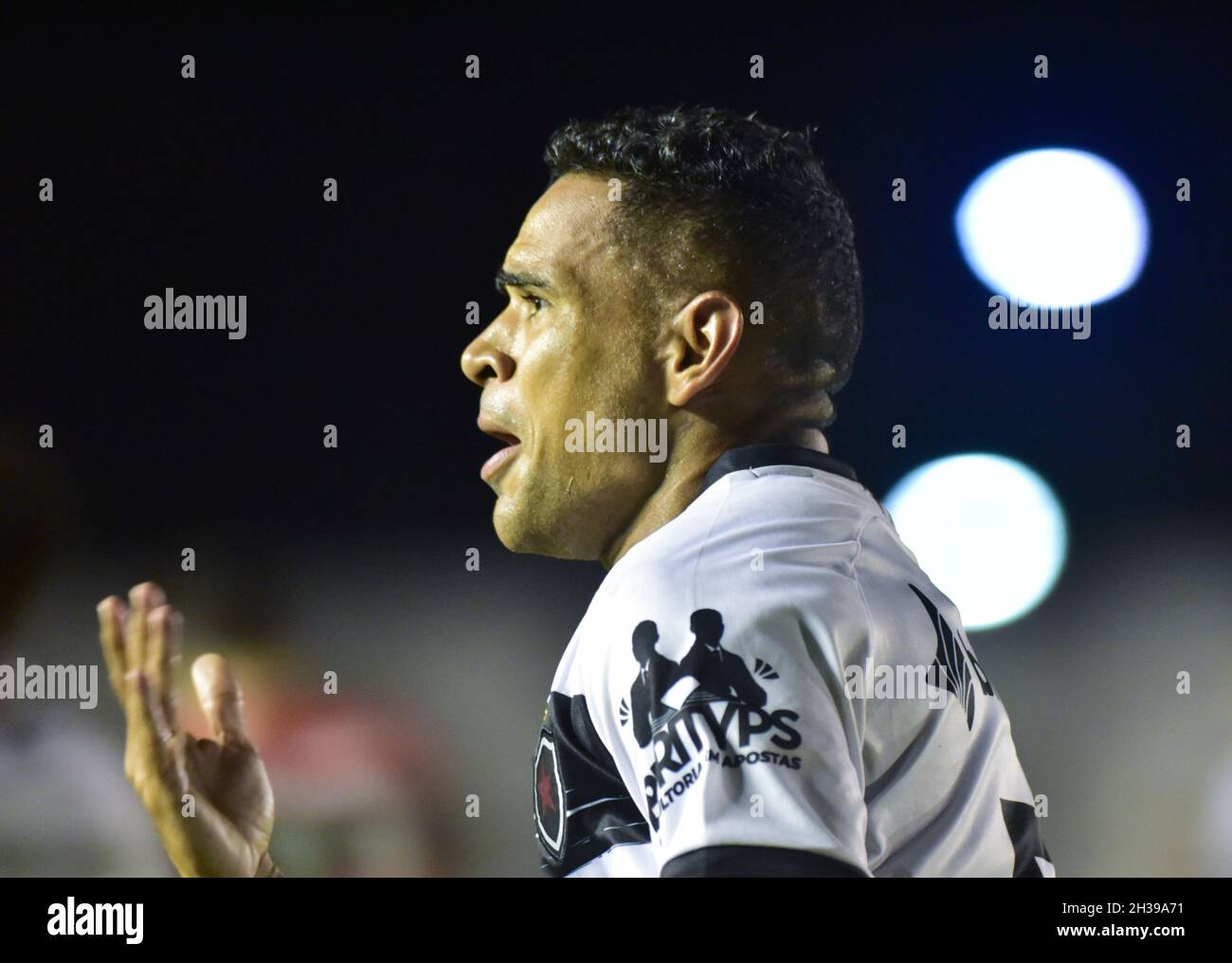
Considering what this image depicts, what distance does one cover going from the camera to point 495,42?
3.26 metres

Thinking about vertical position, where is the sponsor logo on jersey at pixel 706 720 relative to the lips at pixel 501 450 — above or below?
below

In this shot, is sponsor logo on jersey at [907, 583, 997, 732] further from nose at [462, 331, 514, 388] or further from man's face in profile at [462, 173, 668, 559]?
nose at [462, 331, 514, 388]

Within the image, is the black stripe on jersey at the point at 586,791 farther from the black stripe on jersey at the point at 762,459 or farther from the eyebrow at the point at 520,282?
the eyebrow at the point at 520,282

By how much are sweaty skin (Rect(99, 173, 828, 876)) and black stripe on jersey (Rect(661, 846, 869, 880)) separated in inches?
34.3

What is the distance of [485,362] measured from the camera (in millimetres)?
2900

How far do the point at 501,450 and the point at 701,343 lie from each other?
0.58 m

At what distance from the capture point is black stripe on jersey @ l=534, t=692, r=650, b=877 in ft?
7.46

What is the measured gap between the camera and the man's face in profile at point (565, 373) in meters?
2.68

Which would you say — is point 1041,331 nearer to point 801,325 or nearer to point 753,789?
point 801,325

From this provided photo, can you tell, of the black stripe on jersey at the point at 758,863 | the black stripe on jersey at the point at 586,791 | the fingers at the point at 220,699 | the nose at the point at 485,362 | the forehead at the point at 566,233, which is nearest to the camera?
the black stripe on jersey at the point at 758,863

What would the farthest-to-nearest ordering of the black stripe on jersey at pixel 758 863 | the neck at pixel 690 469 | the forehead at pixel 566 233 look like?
1. the forehead at pixel 566 233
2. the neck at pixel 690 469
3. the black stripe on jersey at pixel 758 863

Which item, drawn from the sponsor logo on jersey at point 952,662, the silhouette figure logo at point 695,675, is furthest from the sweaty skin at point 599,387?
the silhouette figure logo at point 695,675

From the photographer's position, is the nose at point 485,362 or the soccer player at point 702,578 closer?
the soccer player at point 702,578

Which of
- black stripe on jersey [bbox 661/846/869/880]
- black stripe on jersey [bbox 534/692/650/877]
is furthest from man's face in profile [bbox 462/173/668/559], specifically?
black stripe on jersey [bbox 661/846/869/880]
